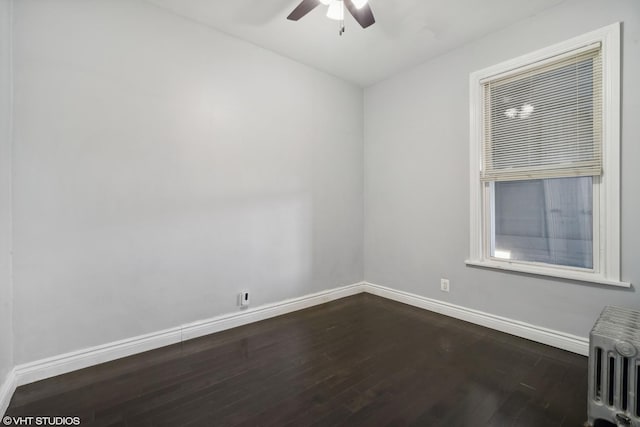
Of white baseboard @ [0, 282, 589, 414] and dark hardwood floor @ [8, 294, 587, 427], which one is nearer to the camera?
dark hardwood floor @ [8, 294, 587, 427]

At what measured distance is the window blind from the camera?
2252 mm

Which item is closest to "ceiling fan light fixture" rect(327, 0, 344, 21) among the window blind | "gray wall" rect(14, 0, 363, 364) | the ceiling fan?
the ceiling fan

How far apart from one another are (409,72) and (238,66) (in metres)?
1.96

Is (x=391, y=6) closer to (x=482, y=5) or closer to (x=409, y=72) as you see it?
(x=482, y=5)

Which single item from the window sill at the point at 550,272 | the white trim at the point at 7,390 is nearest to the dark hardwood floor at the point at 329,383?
the white trim at the point at 7,390

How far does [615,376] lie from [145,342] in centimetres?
301

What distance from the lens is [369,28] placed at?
2652 mm

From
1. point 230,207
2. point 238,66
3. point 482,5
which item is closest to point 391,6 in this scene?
point 482,5

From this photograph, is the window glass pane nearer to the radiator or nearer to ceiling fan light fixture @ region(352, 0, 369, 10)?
the radiator

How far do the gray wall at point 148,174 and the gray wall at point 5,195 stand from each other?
6cm

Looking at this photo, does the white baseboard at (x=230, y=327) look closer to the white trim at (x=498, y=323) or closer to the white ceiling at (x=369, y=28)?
the white trim at (x=498, y=323)

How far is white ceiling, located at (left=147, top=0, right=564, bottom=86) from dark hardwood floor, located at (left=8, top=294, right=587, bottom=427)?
2.78 meters

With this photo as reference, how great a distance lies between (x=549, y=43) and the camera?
241 centimetres

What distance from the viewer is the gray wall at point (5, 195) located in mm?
1690
